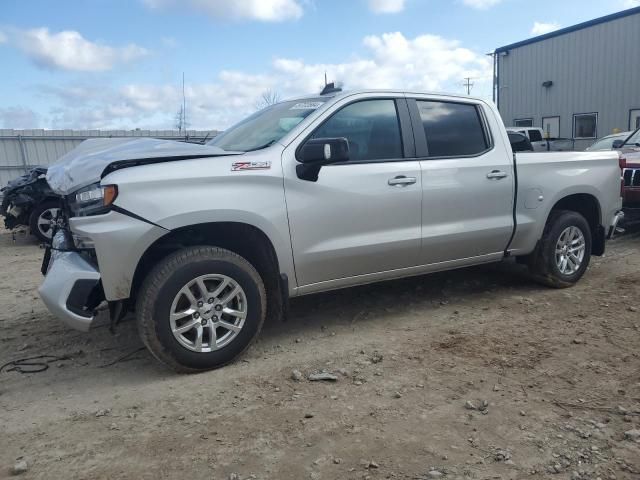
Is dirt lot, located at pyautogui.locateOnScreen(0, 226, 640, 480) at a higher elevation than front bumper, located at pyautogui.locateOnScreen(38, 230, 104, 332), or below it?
below

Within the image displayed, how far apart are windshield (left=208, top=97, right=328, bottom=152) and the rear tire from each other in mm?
2669

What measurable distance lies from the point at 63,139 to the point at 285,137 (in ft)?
46.5

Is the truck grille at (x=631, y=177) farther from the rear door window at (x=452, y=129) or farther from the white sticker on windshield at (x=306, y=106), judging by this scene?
the white sticker on windshield at (x=306, y=106)

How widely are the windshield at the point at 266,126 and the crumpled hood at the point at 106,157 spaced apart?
0.47 meters

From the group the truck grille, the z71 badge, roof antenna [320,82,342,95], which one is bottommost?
the truck grille

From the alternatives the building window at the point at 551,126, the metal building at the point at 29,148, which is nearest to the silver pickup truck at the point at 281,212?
the metal building at the point at 29,148

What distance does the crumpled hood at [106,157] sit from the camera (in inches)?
138

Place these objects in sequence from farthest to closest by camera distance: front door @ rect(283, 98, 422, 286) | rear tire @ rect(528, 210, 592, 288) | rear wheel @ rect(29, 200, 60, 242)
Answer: rear wheel @ rect(29, 200, 60, 242) → rear tire @ rect(528, 210, 592, 288) → front door @ rect(283, 98, 422, 286)

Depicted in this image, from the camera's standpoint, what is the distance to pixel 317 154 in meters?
3.79

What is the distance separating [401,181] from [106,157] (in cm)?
217

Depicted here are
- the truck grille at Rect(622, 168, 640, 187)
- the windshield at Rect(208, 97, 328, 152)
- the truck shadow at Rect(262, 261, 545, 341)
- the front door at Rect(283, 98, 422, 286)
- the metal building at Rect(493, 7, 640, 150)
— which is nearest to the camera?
the front door at Rect(283, 98, 422, 286)

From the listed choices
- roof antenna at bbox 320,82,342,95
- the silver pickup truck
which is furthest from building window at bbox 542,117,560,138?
roof antenna at bbox 320,82,342,95

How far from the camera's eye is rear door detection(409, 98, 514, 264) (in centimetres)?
456

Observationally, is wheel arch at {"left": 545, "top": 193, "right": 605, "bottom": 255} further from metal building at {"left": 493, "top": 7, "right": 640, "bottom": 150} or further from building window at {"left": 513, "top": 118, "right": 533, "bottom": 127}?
building window at {"left": 513, "top": 118, "right": 533, "bottom": 127}
